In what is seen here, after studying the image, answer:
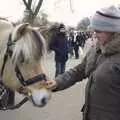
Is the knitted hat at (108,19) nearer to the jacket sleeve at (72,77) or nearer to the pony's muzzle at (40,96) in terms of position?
the jacket sleeve at (72,77)

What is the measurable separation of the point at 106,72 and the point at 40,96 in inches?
49.6

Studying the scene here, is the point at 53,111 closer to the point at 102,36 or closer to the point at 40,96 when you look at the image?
the point at 40,96

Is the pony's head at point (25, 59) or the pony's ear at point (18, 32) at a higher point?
the pony's ear at point (18, 32)

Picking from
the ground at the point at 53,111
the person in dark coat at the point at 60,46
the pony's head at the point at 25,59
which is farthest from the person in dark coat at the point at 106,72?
the person in dark coat at the point at 60,46

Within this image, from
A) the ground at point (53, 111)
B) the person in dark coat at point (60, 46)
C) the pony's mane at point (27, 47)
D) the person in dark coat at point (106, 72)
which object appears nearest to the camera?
the person in dark coat at point (106, 72)

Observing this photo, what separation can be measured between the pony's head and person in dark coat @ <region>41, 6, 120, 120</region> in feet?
3.21

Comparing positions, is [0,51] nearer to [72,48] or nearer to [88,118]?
[88,118]

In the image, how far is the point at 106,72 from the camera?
148 inches

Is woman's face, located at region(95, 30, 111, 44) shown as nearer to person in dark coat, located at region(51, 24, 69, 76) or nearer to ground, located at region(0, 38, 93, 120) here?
ground, located at region(0, 38, 93, 120)

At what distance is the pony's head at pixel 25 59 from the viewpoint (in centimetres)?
479

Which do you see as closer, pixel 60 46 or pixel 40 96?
pixel 40 96

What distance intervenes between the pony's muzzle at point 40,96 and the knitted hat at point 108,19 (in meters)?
1.15

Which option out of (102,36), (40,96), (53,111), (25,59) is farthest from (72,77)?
(53,111)

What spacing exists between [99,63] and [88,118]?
500mm
